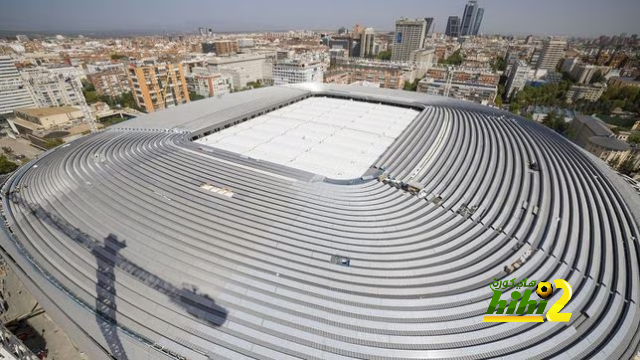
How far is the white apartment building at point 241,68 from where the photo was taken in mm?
90188

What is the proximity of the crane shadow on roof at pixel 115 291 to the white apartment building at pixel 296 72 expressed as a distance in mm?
72565

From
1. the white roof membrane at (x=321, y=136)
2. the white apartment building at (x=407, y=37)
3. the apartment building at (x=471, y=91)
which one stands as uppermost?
the white apartment building at (x=407, y=37)

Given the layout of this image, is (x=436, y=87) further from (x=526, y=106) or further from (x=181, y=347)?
(x=181, y=347)

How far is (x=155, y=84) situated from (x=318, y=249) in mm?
64352

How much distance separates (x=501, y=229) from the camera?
16.3m

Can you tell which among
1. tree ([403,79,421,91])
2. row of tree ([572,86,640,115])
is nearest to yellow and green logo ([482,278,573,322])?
tree ([403,79,421,91])

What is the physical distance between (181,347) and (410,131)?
26369 mm

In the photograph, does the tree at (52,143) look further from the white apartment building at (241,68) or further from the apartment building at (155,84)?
the white apartment building at (241,68)

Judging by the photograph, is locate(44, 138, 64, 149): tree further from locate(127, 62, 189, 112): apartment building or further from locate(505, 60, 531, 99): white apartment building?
locate(505, 60, 531, 99): white apartment building

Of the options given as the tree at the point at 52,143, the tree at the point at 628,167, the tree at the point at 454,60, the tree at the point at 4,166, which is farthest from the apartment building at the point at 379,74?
the tree at the point at 4,166

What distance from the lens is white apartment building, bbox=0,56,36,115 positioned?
59.8 meters

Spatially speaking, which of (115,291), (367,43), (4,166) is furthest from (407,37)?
(115,291)

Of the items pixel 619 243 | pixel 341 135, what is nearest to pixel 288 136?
pixel 341 135

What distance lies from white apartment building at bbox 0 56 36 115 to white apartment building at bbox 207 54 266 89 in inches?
1769
